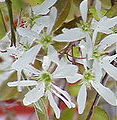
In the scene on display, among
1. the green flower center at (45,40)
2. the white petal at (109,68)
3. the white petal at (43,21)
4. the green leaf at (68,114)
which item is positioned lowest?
the green leaf at (68,114)

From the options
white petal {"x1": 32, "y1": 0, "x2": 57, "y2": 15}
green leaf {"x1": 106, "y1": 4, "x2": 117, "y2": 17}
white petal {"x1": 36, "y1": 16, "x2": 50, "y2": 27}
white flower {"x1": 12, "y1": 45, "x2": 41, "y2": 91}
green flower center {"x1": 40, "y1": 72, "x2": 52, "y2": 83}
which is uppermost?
white petal {"x1": 32, "y1": 0, "x2": 57, "y2": 15}

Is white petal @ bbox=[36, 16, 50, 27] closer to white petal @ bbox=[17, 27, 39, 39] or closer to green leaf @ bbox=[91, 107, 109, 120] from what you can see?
white petal @ bbox=[17, 27, 39, 39]

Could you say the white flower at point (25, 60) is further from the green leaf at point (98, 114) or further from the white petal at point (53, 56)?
the green leaf at point (98, 114)

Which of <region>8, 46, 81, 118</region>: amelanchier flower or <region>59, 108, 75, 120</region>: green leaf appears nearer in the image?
<region>8, 46, 81, 118</region>: amelanchier flower

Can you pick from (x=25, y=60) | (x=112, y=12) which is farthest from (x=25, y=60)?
(x=112, y=12)

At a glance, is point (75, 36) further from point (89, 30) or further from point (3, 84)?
point (3, 84)

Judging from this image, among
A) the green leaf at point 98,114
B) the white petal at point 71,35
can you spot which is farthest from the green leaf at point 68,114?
the white petal at point 71,35

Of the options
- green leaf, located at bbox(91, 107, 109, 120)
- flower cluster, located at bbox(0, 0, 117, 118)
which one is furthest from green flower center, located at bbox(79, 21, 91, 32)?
green leaf, located at bbox(91, 107, 109, 120)

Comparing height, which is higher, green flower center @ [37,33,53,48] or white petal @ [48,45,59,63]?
green flower center @ [37,33,53,48]

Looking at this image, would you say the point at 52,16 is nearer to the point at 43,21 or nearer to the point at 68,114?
the point at 43,21
